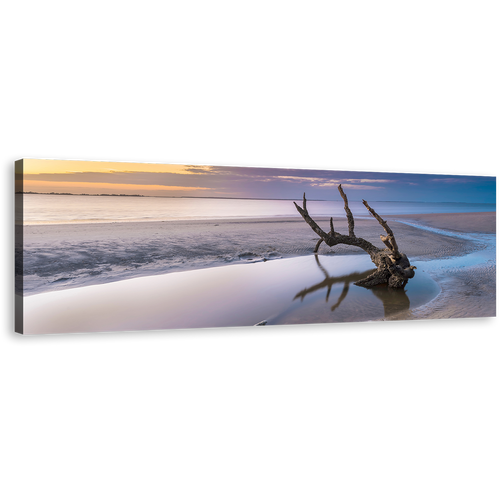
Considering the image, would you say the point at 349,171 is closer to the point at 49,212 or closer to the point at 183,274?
the point at 183,274

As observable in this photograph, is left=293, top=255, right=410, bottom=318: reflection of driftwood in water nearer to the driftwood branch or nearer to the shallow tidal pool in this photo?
the shallow tidal pool

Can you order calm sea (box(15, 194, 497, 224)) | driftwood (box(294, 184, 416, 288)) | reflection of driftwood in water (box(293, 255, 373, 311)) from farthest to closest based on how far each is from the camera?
driftwood (box(294, 184, 416, 288)) < reflection of driftwood in water (box(293, 255, 373, 311)) < calm sea (box(15, 194, 497, 224))

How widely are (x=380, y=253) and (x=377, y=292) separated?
0.44 m

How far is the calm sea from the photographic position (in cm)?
293

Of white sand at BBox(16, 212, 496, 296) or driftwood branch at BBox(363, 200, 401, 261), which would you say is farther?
driftwood branch at BBox(363, 200, 401, 261)

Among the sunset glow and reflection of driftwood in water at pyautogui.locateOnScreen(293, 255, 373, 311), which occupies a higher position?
the sunset glow

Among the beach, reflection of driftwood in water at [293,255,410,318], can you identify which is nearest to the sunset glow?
the beach

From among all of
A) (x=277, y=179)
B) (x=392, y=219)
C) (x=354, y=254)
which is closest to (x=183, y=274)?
(x=277, y=179)

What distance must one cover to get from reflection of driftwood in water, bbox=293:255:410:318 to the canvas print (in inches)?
0.5

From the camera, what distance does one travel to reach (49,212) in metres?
2.94

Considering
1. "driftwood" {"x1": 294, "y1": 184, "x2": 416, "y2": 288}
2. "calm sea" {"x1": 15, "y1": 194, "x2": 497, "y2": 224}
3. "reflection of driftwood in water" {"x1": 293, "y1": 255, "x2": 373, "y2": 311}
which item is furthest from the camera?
"driftwood" {"x1": 294, "y1": 184, "x2": 416, "y2": 288}

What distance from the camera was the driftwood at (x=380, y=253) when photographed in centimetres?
381

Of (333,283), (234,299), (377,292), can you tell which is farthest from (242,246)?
(377,292)

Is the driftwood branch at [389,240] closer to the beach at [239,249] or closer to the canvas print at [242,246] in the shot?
the canvas print at [242,246]
